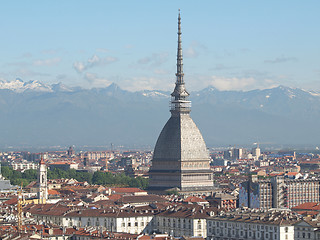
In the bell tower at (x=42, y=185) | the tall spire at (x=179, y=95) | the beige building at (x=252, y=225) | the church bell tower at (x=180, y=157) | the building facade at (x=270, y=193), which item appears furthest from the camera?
the tall spire at (x=179, y=95)

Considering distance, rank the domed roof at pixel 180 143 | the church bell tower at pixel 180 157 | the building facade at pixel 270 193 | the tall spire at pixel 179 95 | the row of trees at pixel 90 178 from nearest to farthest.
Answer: the building facade at pixel 270 193 < the church bell tower at pixel 180 157 < the domed roof at pixel 180 143 < the tall spire at pixel 179 95 < the row of trees at pixel 90 178

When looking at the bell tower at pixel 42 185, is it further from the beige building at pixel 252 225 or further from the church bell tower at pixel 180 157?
the beige building at pixel 252 225

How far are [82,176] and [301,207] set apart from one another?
86.8 meters

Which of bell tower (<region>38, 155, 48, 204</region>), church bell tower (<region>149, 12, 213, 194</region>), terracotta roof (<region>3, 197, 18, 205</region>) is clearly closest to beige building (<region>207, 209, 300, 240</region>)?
terracotta roof (<region>3, 197, 18, 205</region>)

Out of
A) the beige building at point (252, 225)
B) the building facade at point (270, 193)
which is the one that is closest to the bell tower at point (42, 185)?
the building facade at point (270, 193)

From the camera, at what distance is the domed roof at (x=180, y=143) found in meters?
135

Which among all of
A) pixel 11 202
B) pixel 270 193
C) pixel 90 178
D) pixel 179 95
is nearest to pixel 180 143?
pixel 179 95

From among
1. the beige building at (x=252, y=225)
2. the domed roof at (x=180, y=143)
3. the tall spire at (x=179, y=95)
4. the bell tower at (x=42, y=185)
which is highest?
the tall spire at (x=179, y=95)

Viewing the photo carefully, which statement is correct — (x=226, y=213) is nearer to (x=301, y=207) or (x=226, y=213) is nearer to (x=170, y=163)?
(x=301, y=207)

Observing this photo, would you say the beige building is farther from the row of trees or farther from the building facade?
the row of trees

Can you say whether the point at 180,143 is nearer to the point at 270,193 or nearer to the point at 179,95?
the point at 179,95

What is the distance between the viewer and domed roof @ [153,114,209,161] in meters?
135

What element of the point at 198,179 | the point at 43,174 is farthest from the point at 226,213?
the point at 198,179

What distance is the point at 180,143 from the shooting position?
5330 inches
